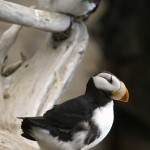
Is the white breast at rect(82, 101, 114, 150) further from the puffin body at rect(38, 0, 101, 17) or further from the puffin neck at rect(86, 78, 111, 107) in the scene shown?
the puffin body at rect(38, 0, 101, 17)

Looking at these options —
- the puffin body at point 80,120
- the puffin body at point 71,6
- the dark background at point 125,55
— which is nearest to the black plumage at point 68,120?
the puffin body at point 80,120

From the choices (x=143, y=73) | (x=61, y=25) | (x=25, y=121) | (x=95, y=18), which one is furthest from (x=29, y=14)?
(x=95, y=18)

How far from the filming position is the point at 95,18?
2607mm

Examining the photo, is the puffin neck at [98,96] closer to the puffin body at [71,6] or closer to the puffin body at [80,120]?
the puffin body at [80,120]

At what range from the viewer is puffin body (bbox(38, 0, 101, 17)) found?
3.74ft

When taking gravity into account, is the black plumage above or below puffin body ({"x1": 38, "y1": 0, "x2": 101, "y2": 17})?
below

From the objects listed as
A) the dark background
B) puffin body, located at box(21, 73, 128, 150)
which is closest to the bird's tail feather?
puffin body, located at box(21, 73, 128, 150)

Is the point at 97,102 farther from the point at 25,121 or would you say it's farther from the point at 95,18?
the point at 95,18

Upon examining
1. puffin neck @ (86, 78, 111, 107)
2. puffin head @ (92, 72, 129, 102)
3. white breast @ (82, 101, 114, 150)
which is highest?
puffin head @ (92, 72, 129, 102)

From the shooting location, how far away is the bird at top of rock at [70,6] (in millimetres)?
1141

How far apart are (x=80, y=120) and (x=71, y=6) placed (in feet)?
0.96

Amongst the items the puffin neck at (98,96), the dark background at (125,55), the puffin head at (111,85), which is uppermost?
the puffin head at (111,85)

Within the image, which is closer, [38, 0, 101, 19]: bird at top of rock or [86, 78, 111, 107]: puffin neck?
[86, 78, 111, 107]: puffin neck

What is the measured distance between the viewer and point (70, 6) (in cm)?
114
